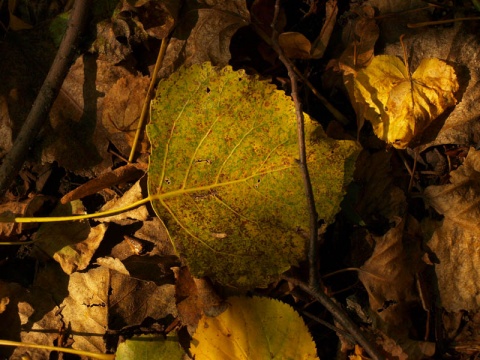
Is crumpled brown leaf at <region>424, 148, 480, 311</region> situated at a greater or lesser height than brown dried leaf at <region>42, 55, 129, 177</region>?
lesser

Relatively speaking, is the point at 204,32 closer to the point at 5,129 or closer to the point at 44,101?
the point at 44,101

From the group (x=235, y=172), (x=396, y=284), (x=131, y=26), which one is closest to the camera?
(x=235, y=172)

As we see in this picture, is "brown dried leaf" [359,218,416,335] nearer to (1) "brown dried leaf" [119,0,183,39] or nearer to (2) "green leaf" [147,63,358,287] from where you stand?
(2) "green leaf" [147,63,358,287]

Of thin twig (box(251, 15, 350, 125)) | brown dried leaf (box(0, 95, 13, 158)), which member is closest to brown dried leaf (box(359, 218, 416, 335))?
thin twig (box(251, 15, 350, 125))

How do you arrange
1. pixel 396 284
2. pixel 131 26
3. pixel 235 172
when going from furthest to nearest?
pixel 131 26
pixel 396 284
pixel 235 172

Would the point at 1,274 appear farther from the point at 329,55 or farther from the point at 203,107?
the point at 329,55

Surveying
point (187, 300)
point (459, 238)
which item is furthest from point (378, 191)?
point (187, 300)

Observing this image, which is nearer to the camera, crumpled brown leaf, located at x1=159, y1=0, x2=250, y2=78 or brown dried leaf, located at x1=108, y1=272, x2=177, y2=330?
crumpled brown leaf, located at x1=159, y1=0, x2=250, y2=78
